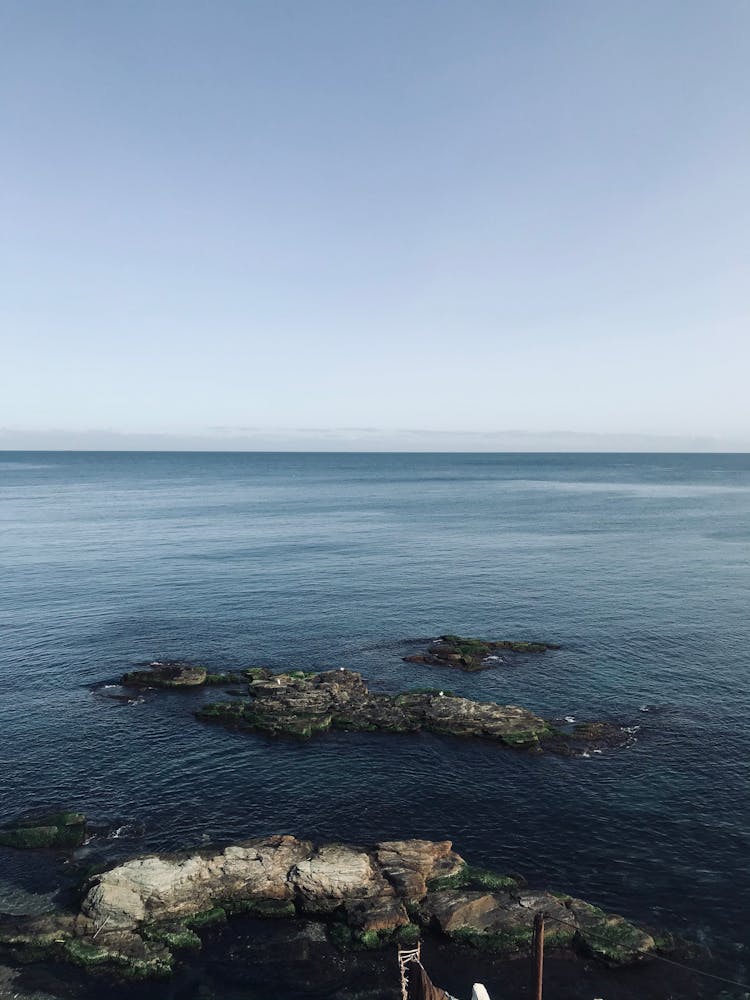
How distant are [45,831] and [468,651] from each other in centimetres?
4667

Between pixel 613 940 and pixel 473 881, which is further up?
pixel 473 881

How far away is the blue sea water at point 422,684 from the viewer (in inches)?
1630

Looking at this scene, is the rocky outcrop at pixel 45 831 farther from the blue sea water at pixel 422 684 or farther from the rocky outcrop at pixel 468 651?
the rocky outcrop at pixel 468 651

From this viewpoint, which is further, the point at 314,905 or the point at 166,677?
the point at 166,677

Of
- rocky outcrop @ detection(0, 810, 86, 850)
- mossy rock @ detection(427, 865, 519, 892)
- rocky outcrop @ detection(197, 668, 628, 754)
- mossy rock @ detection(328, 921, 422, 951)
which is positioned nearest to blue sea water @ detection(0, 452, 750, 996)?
rocky outcrop @ detection(0, 810, 86, 850)

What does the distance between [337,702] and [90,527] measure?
12908 cm

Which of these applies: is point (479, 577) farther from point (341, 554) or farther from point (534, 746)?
point (534, 746)

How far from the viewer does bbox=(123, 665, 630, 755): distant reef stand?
5438cm

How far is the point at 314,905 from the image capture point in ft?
Answer: 119

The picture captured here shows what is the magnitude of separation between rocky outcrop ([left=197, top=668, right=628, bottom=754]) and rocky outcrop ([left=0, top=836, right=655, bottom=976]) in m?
16.6

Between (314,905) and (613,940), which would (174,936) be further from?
(613,940)

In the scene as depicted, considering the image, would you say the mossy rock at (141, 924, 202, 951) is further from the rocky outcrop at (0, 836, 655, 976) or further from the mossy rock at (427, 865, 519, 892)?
the mossy rock at (427, 865, 519, 892)

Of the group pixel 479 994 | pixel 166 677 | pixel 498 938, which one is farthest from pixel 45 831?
pixel 479 994

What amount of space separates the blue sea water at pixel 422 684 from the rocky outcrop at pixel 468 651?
7.00 feet
